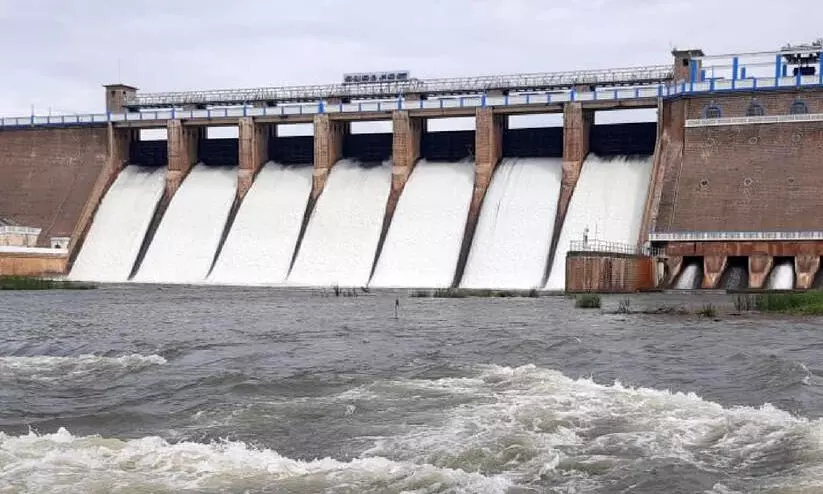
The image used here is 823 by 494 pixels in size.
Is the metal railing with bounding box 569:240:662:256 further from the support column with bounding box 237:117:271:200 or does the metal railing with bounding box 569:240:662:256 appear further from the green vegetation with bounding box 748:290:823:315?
the support column with bounding box 237:117:271:200

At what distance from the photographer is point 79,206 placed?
202 ft

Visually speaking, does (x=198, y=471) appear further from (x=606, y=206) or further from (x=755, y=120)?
(x=755, y=120)

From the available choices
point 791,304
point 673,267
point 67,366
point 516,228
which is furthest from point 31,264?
point 791,304

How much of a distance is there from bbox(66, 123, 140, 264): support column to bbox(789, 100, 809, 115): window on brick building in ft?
128

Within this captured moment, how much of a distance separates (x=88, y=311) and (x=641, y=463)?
27237 millimetres

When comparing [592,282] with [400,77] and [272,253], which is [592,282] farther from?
[400,77]

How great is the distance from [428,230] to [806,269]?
18.4 meters

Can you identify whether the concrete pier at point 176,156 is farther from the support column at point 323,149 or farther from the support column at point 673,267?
the support column at point 673,267

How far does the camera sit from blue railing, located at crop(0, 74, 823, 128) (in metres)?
47.6

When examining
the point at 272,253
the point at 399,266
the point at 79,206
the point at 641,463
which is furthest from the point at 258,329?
the point at 79,206

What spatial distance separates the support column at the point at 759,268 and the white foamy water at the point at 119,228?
33.1 m

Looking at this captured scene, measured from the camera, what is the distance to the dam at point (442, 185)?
44.0 m

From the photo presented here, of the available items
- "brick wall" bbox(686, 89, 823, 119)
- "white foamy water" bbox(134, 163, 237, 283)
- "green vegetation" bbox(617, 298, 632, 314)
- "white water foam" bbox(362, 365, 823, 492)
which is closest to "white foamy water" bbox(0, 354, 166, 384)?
"white water foam" bbox(362, 365, 823, 492)

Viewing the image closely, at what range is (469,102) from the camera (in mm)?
54719
